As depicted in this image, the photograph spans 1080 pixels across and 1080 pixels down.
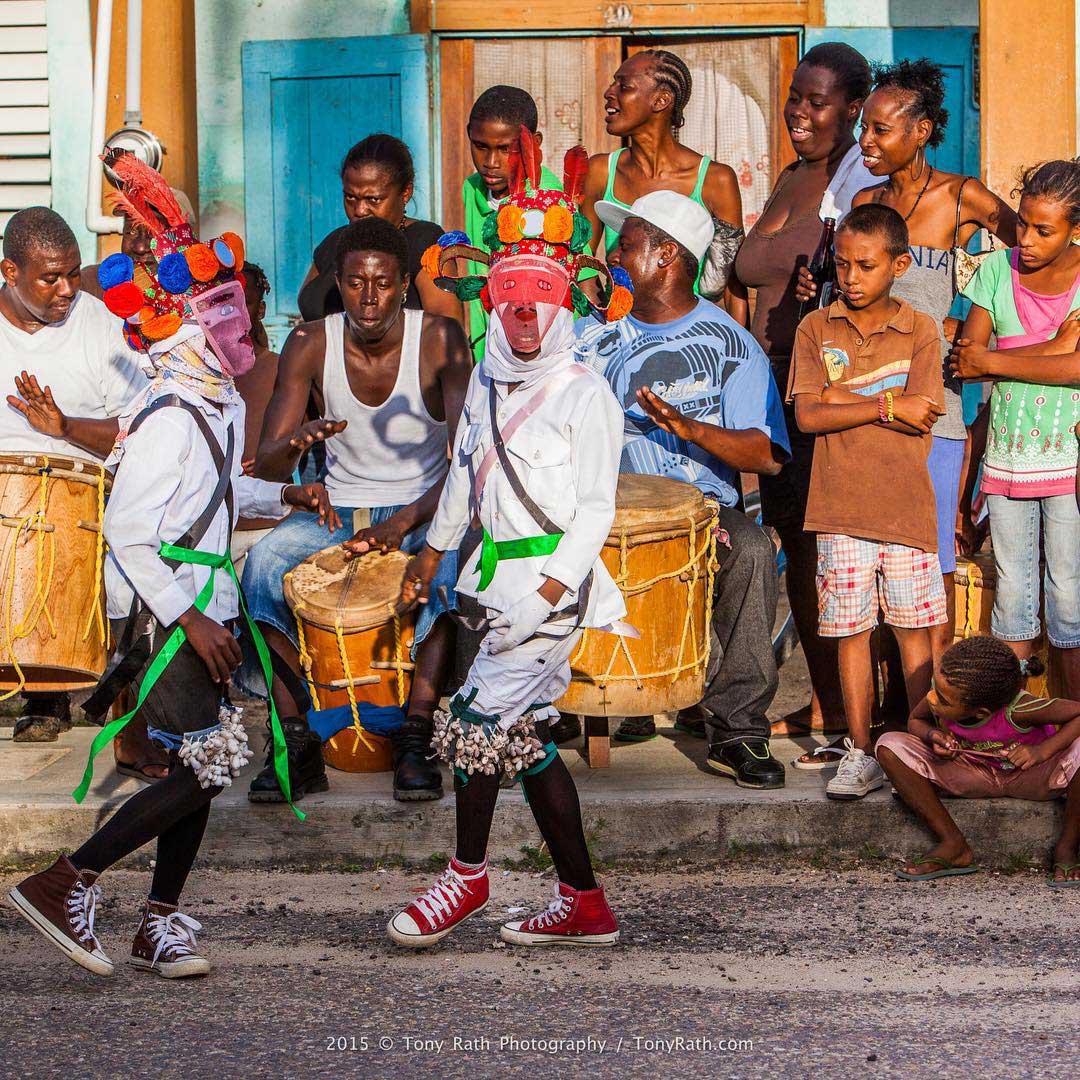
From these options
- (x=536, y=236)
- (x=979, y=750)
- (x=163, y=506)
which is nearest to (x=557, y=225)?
(x=536, y=236)

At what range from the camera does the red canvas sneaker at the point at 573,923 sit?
15.1 feet

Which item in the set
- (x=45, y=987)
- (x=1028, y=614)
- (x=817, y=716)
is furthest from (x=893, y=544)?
(x=45, y=987)

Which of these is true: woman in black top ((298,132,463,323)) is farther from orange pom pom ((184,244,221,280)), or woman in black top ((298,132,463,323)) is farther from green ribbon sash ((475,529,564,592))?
green ribbon sash ((475,529,564,592))

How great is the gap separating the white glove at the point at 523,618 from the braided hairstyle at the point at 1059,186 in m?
2.47

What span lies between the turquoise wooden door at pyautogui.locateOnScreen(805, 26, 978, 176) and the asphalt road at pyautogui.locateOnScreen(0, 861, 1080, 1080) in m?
4.66

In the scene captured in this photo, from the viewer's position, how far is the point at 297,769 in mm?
5496

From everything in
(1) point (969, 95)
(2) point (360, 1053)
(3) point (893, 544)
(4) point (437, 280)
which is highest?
(1) point (969, 95)

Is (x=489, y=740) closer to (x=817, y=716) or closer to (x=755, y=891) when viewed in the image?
(x=755, y=891)

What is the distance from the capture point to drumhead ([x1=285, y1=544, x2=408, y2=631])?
5578 mm

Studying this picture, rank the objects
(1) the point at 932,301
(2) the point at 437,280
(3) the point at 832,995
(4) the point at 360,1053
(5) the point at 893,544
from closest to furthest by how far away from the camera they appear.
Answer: (4) the point at 360,1053
(3) the point at 832,995
(2) the point at 437,280
(5) the point at 893,544
(1) the point at 932,301

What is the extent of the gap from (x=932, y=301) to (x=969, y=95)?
3.13 metres

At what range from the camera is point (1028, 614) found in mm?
5805

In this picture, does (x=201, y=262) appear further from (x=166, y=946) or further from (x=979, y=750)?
(x=979, y=750)

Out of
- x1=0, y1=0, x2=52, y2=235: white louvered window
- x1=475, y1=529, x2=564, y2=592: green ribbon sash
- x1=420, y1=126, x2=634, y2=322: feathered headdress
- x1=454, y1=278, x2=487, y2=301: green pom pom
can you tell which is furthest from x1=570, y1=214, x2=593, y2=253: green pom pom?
x1=0, y1=0, x2=52, y2=235: white louvered window
